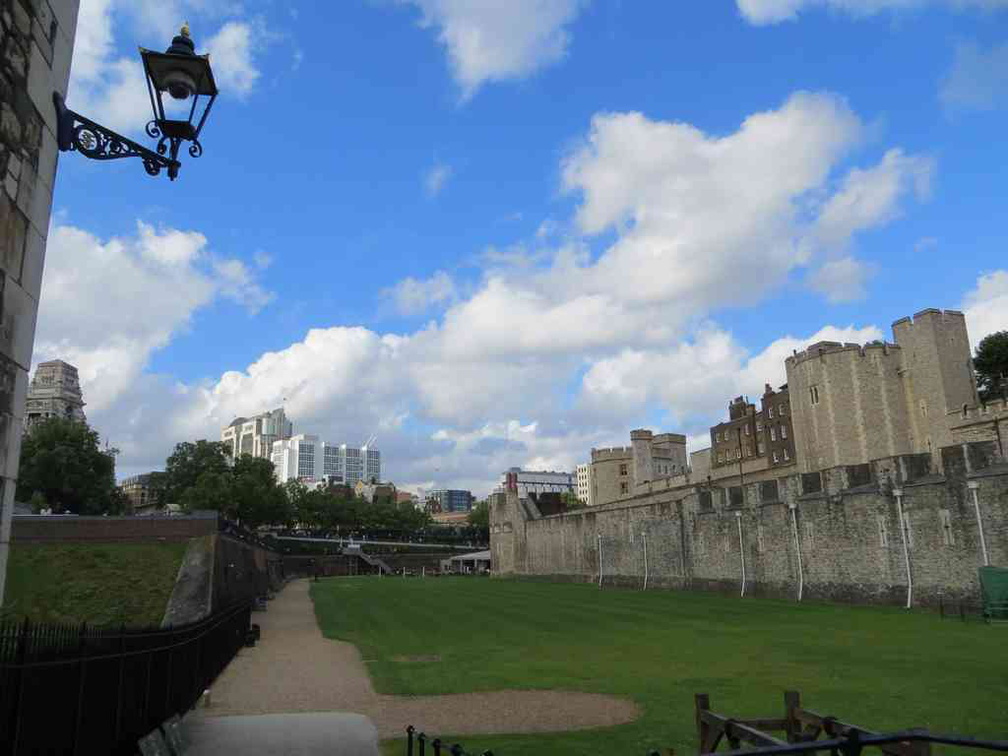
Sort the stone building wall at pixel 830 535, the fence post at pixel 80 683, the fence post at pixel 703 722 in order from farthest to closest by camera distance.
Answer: the stone building wall at pixel 830 535
the fence post at pixel 703 722
the fence post at pixel 80 683

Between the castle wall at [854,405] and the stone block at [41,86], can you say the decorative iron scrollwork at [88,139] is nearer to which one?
the stone block at [41,86]

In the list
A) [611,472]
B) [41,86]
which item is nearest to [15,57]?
[41,86]

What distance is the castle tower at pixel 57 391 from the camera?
12625 centimetres

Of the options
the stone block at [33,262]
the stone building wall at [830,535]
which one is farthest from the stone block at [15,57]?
the stone building wall at [830,535]

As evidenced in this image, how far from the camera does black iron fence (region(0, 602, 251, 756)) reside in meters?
5.34

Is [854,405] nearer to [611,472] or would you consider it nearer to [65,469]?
[611,472]

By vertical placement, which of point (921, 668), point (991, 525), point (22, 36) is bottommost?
point (921, 668)

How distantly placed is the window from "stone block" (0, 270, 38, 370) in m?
31.1

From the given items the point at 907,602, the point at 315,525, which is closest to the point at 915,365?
the point at 907,602

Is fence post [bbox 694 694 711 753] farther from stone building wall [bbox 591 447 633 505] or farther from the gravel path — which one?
stone building wall [bbox 591 447 633 505]

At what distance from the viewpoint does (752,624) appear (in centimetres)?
2636

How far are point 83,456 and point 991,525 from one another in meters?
70.8

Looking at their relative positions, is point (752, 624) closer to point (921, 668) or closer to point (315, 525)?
point (921, 668)

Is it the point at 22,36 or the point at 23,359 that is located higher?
the point at 22,36
